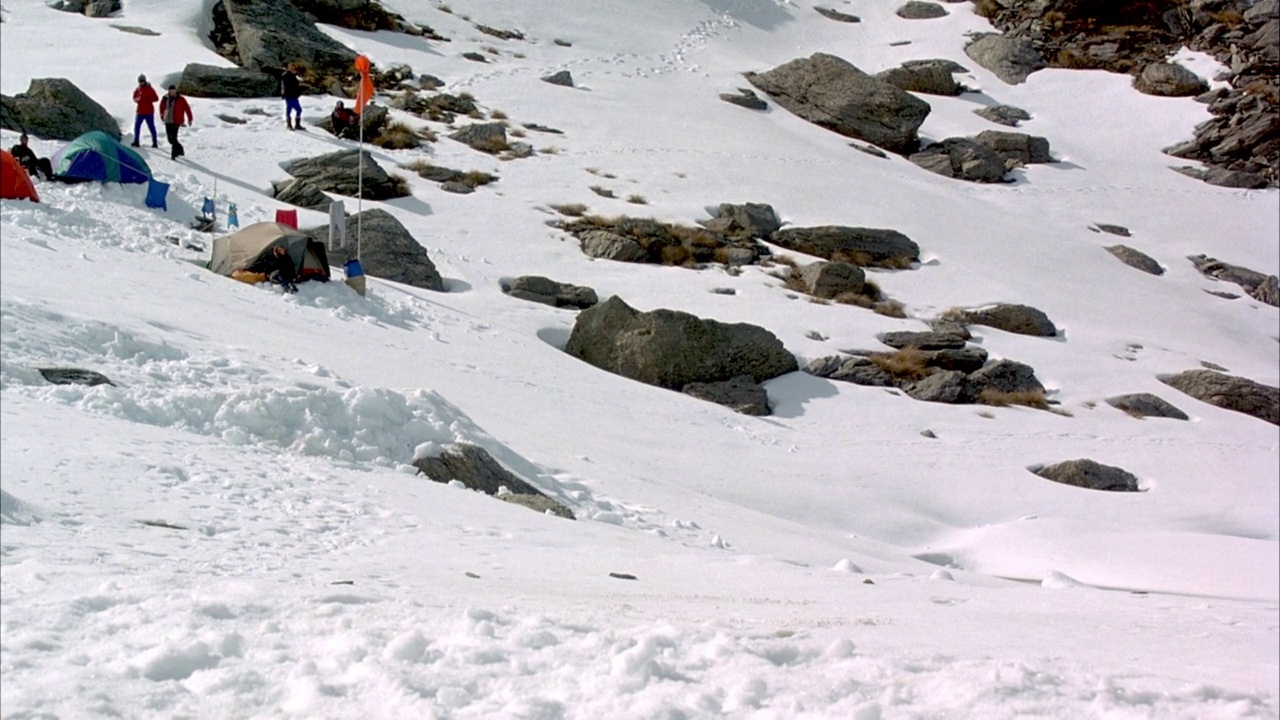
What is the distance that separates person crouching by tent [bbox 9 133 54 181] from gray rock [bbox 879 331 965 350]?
48.9 ft

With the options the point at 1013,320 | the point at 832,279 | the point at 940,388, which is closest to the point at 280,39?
the point at 832,279

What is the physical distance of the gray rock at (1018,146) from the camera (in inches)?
1460

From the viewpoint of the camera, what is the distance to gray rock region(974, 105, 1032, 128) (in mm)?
39781

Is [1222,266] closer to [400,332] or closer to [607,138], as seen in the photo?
[607,138]

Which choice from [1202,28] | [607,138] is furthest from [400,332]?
[1202,28]

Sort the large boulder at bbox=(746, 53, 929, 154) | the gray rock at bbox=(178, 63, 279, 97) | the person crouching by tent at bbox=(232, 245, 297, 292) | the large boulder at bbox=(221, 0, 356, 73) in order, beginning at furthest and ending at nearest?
the large boulder at bbox=(746, 53, 929, 154) < the large boulder at bbox=(221, 0, 356, 73) < the gray rock at bbox=(178, 63, 279, 97) < the person crouching by tent at bbox=(232, 245, 297, 292)

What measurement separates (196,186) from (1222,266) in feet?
A: 88.5

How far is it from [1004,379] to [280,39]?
2360cm

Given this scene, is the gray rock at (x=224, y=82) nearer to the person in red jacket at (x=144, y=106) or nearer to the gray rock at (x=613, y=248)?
the person in red jacket at (x=144, y=106)

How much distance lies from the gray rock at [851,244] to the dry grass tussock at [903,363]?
19.8 ft

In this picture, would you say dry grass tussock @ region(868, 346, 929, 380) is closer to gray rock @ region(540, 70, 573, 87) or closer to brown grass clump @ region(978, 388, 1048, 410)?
brown grass clump @ region(978, 388, 1048, 410)

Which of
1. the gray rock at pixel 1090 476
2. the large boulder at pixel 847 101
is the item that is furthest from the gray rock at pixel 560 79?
the gray rock at pixel 1090 476

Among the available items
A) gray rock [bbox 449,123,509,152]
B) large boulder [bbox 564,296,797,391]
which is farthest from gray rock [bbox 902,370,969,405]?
gray rock [bbox 449,123,509,152]

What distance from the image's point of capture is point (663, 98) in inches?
1405
